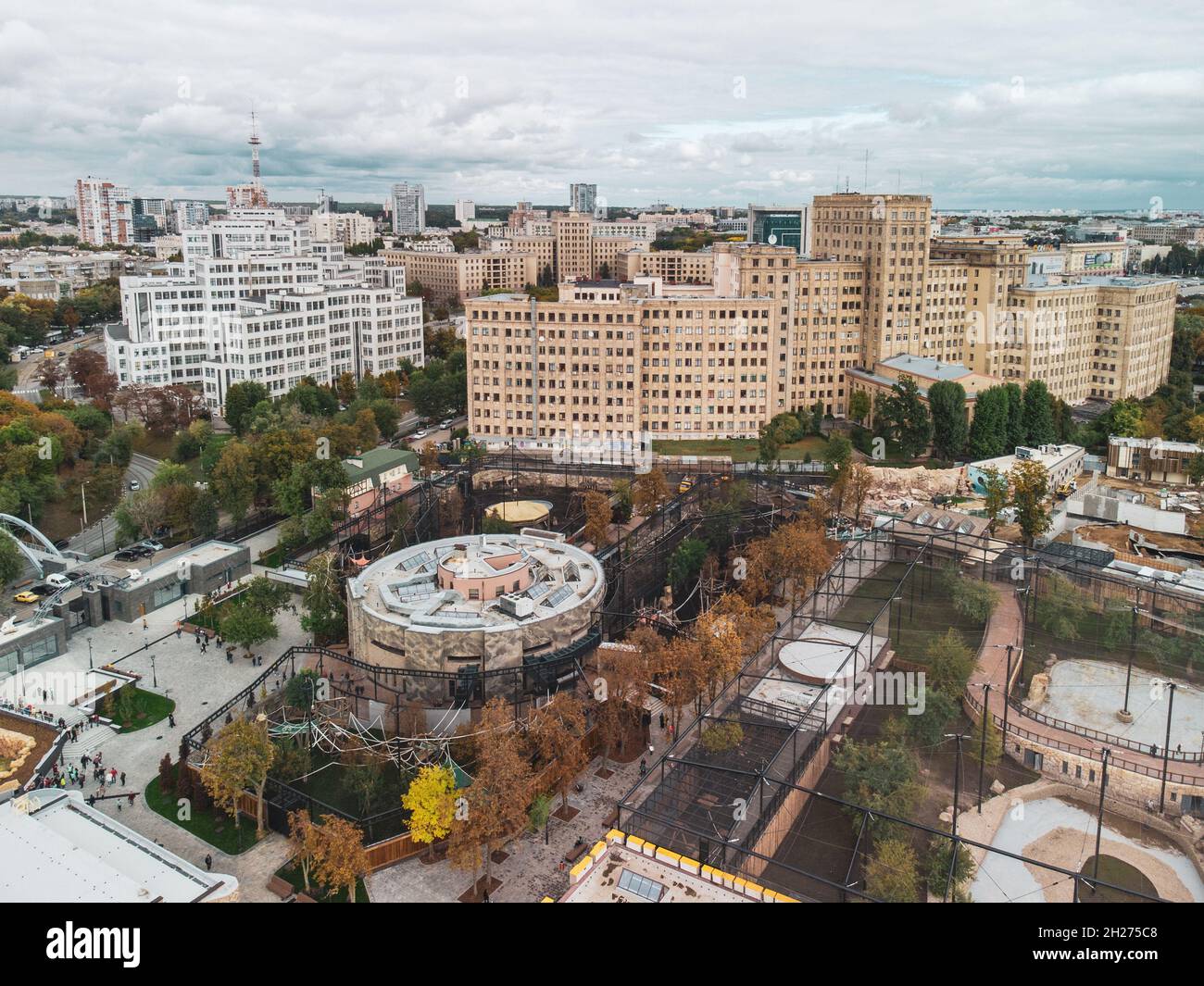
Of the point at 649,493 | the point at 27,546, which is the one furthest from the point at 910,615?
the point at 27,546

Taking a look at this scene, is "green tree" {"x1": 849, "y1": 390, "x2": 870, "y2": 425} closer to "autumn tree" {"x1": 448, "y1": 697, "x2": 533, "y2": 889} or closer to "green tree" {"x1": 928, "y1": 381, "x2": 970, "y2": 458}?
"green tree" {"x1": 928, "y1": 381, "x2": 970, "y2": 458}

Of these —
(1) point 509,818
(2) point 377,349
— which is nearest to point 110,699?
(1) point 509,818

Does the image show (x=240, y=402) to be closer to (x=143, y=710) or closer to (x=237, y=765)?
(x=143, y=710)

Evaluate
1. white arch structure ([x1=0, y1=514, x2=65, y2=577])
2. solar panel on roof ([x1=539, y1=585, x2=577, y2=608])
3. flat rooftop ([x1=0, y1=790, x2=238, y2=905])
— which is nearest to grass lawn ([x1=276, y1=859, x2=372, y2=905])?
flat rooftop ([x1=0, y1=790, x2=238, y2=905])

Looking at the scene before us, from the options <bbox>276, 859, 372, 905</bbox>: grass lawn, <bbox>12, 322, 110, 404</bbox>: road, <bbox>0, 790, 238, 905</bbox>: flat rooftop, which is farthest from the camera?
<bbox>12, 322, 110, 404</bbox>: road

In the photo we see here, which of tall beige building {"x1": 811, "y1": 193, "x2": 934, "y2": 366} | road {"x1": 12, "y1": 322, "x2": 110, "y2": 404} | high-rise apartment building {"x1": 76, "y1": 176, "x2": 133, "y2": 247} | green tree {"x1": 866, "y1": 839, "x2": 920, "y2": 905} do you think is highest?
high-rise apartment building {"x1": 76, "y1": 176, "x2": 133, "y2": 247}

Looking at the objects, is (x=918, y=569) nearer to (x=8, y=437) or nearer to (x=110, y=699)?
(x=110, y=699)
